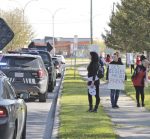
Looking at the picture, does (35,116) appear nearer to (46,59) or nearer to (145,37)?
(46,59)

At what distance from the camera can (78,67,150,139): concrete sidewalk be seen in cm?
1373

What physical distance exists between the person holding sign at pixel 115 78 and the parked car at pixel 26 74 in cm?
280

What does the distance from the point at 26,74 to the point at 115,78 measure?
339 centimetres

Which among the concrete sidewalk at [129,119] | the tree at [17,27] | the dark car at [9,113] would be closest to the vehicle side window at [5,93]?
the dark car at [9,113]

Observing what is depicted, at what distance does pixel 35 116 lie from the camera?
18.0 m

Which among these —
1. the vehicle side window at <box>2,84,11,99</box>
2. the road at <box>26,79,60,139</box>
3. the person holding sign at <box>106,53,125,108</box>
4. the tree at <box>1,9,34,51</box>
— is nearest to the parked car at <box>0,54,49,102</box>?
the road at <box>26,79,60,139</box>

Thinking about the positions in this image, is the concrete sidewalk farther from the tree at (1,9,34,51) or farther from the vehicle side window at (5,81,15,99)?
the tree at (1,9,34,51)

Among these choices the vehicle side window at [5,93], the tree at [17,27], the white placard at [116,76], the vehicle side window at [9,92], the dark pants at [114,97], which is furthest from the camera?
the tree at [17,27]

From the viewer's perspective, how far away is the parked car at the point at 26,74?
73.7ft

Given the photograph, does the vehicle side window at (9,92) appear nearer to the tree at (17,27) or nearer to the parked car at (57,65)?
the parked car at (57,65)

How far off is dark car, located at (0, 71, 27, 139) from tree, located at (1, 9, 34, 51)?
211 feet


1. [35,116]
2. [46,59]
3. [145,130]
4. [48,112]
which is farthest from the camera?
[46,59]

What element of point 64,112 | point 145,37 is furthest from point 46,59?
point 64,112

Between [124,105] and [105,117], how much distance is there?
16.4 ft
